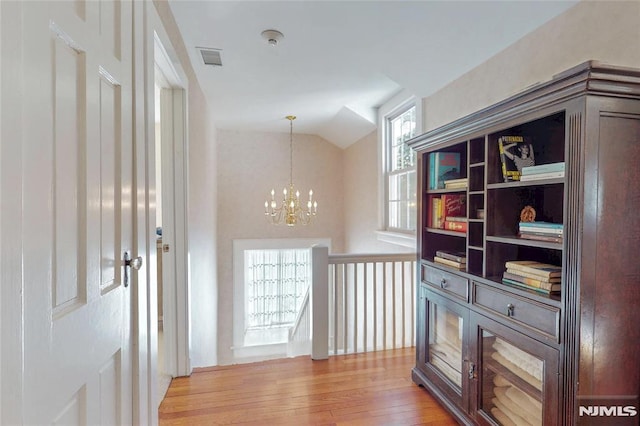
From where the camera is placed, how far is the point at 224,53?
2.60 metres

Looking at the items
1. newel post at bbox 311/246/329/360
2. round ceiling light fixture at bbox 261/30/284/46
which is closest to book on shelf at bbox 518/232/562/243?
newel post at bbox 311/246/329/360

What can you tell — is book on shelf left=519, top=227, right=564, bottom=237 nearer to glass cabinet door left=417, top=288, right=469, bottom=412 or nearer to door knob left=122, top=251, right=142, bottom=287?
glass cabinet door left=417, top=288, right=469, bottom=412

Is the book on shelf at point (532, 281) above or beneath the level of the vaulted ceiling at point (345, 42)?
beneath

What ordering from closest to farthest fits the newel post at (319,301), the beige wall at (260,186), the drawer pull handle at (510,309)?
the drawer pull handle at (510,309), the newel post at (319,301), the beige wall at (260,186)

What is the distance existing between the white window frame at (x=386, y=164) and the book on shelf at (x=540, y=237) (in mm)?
1906

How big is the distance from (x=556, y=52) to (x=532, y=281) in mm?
1316

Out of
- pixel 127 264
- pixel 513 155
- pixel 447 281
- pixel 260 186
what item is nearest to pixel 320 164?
pixel 260 186

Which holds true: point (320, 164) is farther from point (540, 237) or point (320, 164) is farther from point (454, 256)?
point (540, 237)

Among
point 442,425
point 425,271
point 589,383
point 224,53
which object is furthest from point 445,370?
point 224,53

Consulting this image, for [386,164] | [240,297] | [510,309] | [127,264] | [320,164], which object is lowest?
[240,297]

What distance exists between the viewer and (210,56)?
2.64 metres

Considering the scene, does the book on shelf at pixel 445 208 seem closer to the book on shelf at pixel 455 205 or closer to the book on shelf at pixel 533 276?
the book on shelf at pixel 455 205

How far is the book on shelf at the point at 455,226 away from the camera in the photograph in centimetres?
187

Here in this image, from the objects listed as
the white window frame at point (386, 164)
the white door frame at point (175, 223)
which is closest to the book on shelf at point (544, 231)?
the white window frame at point (386, 164)
